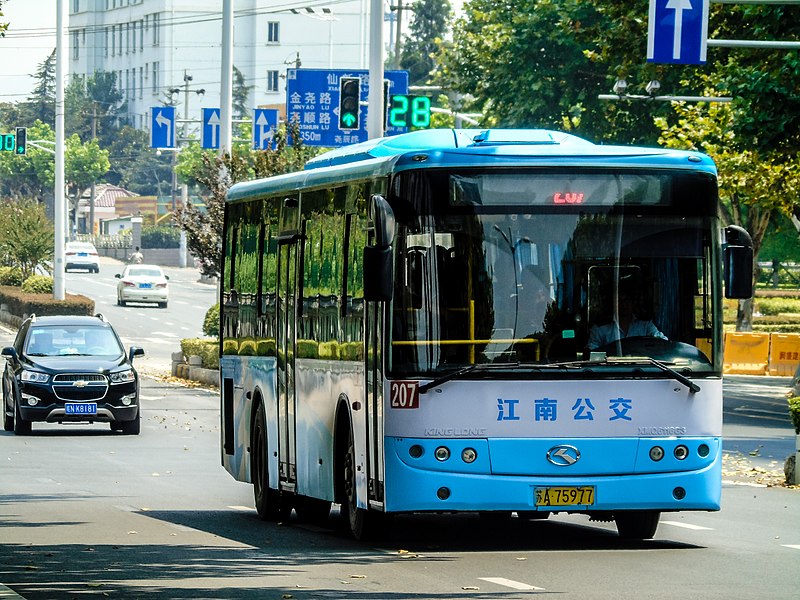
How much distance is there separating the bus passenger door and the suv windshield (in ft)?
45.9

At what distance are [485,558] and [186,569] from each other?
6.79ft

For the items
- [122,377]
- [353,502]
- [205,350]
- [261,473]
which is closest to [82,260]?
[205,350]

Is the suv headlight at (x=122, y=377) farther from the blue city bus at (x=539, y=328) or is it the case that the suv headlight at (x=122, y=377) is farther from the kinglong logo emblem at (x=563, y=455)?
the kinglong logo emblem at (x=563, y=455)

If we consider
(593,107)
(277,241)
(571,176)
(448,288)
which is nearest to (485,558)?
(448,288)

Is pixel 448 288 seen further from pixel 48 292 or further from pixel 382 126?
pixel 48 292

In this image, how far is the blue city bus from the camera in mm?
13586

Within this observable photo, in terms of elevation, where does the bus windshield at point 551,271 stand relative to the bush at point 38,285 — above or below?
above

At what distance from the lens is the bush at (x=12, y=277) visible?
228 ft

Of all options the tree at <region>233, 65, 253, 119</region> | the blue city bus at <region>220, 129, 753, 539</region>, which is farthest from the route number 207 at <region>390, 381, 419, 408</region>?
the tree at <region>233, 65, 253, 119</region>

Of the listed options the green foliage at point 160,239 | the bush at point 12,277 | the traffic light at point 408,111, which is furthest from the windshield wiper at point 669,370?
the green foliage at point 160,239

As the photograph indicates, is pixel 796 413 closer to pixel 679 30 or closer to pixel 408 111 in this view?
pixel 679 30

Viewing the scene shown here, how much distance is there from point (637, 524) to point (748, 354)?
37.2 meters

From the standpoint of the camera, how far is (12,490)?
814 inches

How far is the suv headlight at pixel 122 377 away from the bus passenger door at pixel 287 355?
1304cm
